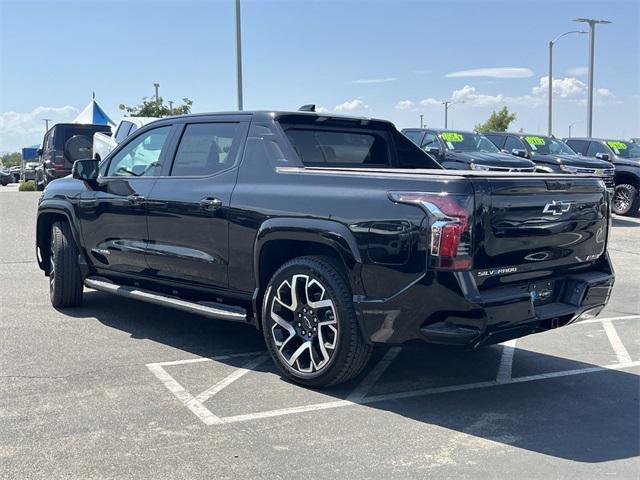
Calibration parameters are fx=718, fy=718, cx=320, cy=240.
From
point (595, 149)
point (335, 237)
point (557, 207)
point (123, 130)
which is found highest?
point (123, 130)

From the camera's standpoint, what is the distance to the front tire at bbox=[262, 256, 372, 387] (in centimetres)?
441

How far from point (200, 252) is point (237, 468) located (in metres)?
2.18

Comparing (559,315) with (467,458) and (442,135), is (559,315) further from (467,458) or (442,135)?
(442,135)

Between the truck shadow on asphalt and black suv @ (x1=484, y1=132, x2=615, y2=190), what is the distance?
11502mm

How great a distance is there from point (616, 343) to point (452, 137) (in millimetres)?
10617

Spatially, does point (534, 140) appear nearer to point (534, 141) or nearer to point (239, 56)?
point (534, 141)

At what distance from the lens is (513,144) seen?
18.3 m

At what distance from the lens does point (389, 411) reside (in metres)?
4.36

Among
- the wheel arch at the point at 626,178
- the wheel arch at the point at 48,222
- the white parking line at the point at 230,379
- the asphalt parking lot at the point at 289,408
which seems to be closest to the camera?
the asphalt parking lot at the point at 289,408

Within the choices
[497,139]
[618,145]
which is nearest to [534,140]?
[497,139]

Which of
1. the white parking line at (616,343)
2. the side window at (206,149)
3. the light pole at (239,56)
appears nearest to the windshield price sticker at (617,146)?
the light pole at (239,56)

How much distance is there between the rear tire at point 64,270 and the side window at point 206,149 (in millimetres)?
1780

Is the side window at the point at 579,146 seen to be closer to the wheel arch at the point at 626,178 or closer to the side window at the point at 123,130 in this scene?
the wheel arch at the point at 626,178

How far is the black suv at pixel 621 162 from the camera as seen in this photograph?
1795 centimetres
